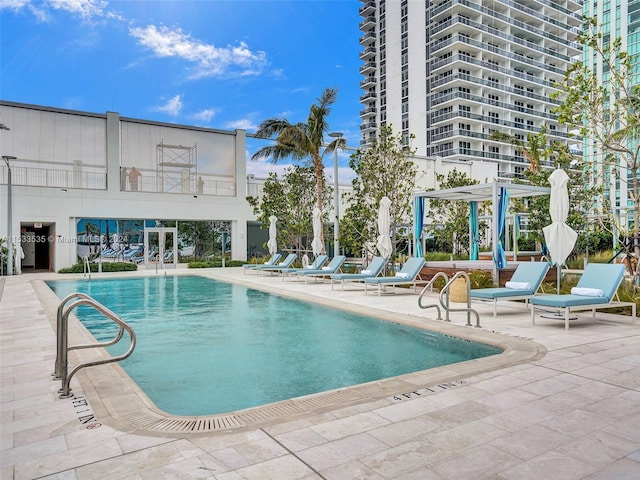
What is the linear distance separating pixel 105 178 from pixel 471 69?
45586 millimetres

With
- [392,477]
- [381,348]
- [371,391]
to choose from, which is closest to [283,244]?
[381,348]

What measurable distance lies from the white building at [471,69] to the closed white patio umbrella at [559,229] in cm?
4342

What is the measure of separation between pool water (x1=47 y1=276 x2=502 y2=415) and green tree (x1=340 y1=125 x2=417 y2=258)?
5.92 meters

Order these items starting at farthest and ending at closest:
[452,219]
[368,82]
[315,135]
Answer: [368,82], [452,219], [315,135]

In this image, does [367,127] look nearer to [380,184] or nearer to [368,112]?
[368,112]

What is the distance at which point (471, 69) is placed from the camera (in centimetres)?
5566

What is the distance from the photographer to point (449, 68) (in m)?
54.9

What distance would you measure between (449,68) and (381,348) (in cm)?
5456

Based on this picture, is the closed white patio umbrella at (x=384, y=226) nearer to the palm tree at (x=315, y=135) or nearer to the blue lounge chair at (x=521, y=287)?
the blue lounge chair at (x=521, y=287)

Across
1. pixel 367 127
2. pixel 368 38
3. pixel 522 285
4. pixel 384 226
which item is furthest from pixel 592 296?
pixel 368 38


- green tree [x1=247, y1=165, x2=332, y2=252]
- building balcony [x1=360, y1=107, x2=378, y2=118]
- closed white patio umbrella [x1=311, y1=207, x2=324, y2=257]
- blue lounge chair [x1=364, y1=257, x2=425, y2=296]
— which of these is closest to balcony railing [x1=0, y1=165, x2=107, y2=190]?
green tree [x1=247, y1=165, x2=332, y2=252]

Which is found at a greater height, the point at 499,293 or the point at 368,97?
the point at 368,97

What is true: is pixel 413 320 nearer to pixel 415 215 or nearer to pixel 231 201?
pixel 415 215

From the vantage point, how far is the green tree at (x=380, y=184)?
16188mm
